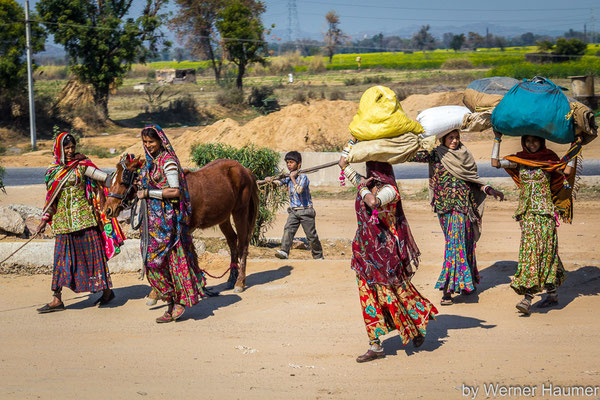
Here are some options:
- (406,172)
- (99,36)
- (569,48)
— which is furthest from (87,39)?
(569,48)

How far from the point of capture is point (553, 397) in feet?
16.4

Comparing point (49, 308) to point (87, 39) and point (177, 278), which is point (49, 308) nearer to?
point (177, 278)

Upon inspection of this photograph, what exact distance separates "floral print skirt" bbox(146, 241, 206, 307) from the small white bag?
2.72m

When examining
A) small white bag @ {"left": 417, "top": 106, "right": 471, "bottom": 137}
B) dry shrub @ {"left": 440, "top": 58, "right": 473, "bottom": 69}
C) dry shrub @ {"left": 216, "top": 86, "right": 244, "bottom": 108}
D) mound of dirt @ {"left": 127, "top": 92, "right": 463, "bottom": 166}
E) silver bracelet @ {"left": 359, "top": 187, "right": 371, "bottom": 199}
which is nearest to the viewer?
silver bracelet @ {"left": 359, "top": 187, "right": 371, "bottom": 199}

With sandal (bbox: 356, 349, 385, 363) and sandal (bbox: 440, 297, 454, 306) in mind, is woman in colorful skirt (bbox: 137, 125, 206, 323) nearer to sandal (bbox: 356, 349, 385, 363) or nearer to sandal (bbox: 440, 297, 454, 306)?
sandal (bbox: 356, 349, 385, 363)

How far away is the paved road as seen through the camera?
20355 millimetres

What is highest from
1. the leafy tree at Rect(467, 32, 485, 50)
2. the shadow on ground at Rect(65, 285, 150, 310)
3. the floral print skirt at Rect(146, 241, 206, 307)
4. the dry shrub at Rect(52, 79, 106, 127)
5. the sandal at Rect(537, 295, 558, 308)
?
the leafy tree at Rect(467, 32, 485, 50)

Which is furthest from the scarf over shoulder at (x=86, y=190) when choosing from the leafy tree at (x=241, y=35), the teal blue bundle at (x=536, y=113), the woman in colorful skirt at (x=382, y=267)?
the leafy tree at (x=241, y=35)

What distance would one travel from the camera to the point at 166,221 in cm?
684

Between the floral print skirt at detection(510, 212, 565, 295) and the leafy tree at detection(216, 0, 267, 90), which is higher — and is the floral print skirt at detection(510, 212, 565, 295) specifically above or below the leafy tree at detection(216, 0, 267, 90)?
below

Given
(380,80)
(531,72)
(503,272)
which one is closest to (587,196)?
(503,272)

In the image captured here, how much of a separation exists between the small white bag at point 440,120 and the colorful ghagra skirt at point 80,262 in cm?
376

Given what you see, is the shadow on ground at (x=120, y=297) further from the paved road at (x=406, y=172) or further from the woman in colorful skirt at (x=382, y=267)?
the paved road at (x=406, y=172)

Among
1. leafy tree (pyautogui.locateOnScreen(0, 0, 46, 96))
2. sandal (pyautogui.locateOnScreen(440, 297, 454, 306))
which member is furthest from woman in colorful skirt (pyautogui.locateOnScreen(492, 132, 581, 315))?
leafy tree (pyautogui.locateOnScreen(0, 0, 46, 96))
